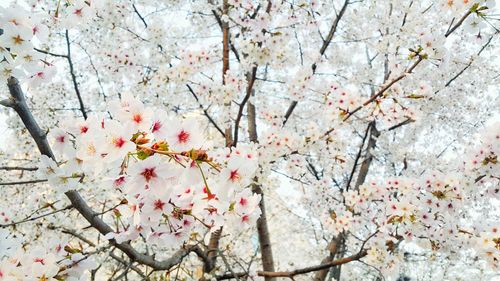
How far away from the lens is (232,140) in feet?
19.2

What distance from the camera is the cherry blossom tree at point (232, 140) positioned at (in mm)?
1632

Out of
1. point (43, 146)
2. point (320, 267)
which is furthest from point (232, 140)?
point (43, 146)

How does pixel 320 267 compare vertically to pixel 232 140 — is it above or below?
below

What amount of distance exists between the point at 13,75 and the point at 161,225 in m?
1.03

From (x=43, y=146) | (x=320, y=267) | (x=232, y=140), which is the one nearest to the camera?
(x=43, y=146)

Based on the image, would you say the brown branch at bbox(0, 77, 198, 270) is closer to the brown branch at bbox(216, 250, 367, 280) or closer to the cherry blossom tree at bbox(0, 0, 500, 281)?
the cherry blossom tree at bbox(0, 0, 500, 281)

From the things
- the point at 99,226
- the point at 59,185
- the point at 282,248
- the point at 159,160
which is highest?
the point at 282,248

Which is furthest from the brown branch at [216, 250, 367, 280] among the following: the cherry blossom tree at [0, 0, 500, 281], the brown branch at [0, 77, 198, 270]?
the brown branch at [0, 77, 198, 270]

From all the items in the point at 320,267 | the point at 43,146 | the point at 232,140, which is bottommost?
the point at 43,146

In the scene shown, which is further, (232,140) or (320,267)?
(232,140)

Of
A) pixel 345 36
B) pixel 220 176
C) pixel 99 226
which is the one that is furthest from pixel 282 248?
pixel 220 176

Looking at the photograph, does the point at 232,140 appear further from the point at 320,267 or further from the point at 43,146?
the point at 43,146

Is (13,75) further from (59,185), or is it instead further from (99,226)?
(99,226)

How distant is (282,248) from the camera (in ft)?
47.5
